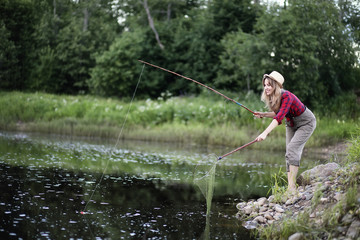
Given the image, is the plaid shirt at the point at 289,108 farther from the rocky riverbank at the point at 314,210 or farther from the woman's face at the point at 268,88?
the rocky riverbank at the point at 314,210

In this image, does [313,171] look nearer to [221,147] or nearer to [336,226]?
[336,226]

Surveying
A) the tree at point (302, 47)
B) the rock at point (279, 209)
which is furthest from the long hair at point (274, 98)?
the tree at point (302, 47)

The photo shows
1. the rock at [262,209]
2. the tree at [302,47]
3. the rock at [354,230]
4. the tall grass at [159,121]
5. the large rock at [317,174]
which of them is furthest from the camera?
the tree at [302,47]

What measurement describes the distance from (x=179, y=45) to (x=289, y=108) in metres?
22.4

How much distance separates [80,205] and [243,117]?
490 inches

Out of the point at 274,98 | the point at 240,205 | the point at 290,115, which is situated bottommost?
the point at 240,205

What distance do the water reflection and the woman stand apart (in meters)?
1.27

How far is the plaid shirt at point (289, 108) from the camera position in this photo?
6.12 metres

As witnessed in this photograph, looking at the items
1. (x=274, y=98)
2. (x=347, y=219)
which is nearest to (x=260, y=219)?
(x=347, y=219)

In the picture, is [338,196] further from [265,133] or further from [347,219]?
[265,133]

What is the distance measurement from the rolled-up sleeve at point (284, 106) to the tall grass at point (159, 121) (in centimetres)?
1009

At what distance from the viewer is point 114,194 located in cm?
740

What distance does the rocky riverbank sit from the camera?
188 inches

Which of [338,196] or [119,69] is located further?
[119,69]
